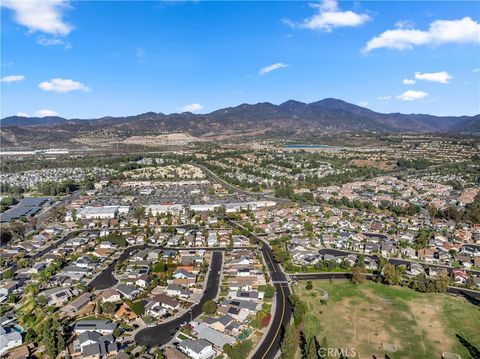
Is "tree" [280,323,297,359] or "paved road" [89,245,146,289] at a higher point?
"tree" [280,323,297,359]

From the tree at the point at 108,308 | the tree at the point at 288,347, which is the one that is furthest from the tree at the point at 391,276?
the tree at the point at 108,308

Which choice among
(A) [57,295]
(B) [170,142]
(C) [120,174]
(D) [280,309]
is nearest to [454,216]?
(D) [280,309]

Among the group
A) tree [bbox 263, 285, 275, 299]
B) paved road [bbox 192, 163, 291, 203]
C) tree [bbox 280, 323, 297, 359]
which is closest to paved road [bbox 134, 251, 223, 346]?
tree [bbox 263, 285, 275, 299]

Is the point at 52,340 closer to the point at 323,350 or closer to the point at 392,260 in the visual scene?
the point at 323,350

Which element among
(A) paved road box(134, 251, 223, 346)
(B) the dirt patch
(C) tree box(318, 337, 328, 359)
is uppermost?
(C) tree box(318, 337, 328, 359)

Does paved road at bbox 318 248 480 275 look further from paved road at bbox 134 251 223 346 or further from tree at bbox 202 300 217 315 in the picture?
tree at bbox 202 300 217 315

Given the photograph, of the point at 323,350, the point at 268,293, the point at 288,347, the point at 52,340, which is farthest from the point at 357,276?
the point at 52,340
